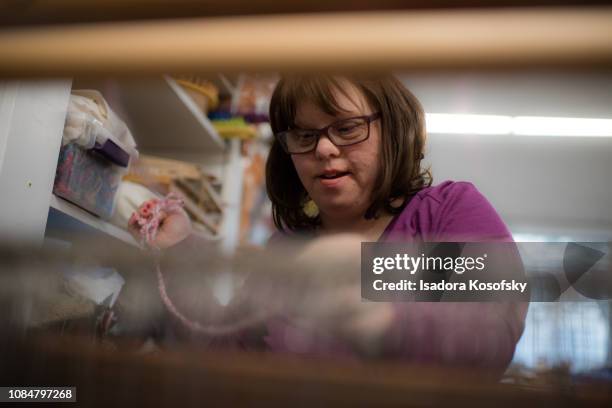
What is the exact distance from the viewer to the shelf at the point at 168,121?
104cm

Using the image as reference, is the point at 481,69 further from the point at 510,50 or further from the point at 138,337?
the point at 138,337

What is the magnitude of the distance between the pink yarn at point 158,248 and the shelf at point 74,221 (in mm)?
30

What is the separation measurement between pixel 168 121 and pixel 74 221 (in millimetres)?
590

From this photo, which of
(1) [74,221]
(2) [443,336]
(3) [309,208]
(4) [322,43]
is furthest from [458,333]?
(1) [74,221]

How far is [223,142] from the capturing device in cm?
141

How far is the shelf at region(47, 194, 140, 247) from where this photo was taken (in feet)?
1.91

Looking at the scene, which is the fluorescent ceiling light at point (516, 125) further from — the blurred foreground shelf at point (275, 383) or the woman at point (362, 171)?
the blurred foreground shelf at point (275, 383)

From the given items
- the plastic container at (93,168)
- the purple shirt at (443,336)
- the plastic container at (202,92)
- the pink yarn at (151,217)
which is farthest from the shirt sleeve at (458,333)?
the plastic container at (202,92)

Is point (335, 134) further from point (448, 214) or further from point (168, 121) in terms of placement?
point (168, 121)

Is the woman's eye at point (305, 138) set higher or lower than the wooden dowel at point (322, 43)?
higher

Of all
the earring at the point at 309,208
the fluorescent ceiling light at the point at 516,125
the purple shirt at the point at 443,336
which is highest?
the fluorescent ceiling light at the point at 516,125

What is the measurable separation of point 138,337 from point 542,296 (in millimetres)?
195

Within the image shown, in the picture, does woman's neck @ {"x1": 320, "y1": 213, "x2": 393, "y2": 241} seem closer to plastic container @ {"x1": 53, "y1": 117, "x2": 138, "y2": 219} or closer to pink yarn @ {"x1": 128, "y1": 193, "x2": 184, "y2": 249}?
pink yarn @ {"x1": 128, "y1": 193, "x2": 184, "y2": 249}

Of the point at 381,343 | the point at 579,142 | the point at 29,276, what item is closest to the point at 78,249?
the point at 29,276
